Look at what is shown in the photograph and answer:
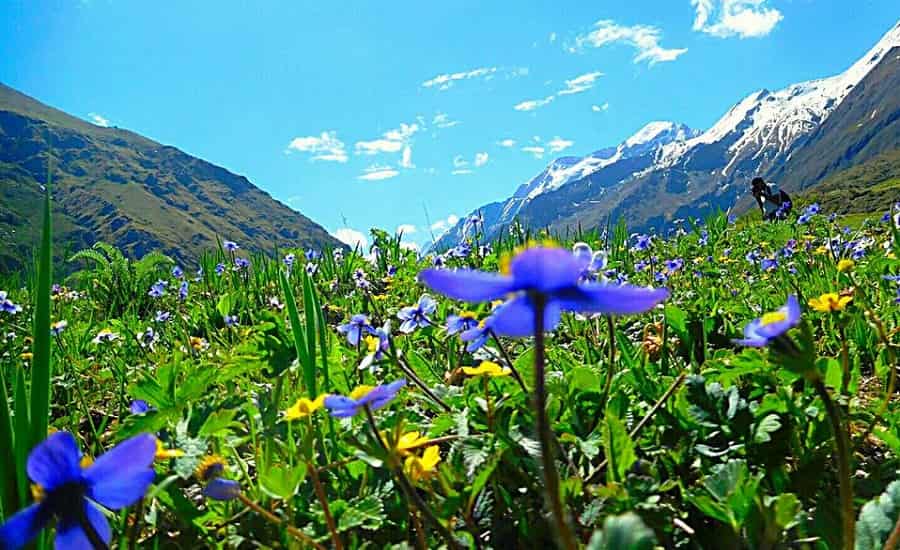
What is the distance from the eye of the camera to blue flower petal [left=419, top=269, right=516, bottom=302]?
28.1 inches

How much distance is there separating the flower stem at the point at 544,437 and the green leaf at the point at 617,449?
63 cm

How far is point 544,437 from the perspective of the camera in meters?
0.70

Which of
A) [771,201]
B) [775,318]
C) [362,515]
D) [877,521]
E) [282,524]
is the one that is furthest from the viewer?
[771,201]

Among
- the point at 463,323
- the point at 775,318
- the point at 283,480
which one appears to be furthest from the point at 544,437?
the point at 463,323

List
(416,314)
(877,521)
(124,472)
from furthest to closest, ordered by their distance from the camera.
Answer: (416,314), (877,521), (124,472)

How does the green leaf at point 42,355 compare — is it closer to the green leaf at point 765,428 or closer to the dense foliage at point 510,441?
the dense foliage at point 510,441

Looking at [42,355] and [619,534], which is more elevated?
[42,355]

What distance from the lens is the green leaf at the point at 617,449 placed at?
1.34 m

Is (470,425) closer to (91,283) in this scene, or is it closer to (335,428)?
(335,428)

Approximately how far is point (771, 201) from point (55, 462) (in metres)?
12.8

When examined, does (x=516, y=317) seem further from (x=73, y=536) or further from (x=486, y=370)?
(x=486, y=370)

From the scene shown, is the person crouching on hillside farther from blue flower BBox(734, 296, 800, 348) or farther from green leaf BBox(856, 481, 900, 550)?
blue flower BBox(734, 296, 800, 348)

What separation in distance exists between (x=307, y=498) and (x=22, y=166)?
748 ft

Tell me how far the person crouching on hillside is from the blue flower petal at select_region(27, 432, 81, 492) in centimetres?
1110
